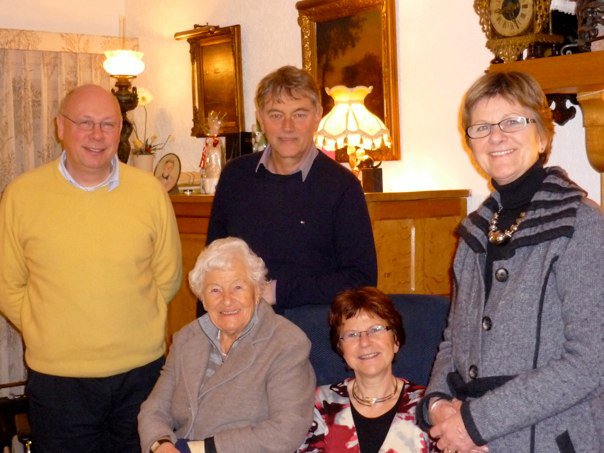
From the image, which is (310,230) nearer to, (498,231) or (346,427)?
(346,427)

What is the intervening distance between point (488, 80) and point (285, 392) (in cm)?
99

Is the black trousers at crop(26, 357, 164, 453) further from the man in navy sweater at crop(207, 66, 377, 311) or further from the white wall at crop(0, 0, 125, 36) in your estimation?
the white wall at crop(0, 0, 125, 36)

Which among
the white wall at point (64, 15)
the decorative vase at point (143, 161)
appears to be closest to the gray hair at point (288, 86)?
the decorative vase at point (143, 161)

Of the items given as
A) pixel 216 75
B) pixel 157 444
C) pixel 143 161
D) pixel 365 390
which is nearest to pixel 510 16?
pixel 365 390

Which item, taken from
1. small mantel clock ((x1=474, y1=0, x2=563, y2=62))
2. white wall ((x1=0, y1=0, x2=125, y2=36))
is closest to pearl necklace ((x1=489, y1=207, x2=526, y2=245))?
small mantel clock ((x1=474, y1=0, x2=563, y2=62))

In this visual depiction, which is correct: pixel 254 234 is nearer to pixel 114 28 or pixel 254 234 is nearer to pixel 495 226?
pixel 495 226

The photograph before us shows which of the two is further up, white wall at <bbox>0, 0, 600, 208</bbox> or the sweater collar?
white wall at <bbox>0, 0, 600, 208</bbox>

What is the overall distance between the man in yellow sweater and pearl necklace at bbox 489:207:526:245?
126 cm

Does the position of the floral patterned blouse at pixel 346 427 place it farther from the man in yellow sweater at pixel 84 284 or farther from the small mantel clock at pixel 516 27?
the small mantel clock at pixel 516 27

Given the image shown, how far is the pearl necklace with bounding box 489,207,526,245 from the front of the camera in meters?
1.64

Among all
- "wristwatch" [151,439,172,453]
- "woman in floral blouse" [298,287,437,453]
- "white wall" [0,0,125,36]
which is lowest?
"wristwatch" [151,439,172,453]

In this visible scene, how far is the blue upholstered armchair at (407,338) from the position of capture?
2338 mm

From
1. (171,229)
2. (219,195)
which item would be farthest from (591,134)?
(171,229)

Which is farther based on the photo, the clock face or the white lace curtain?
the white lace curtain
